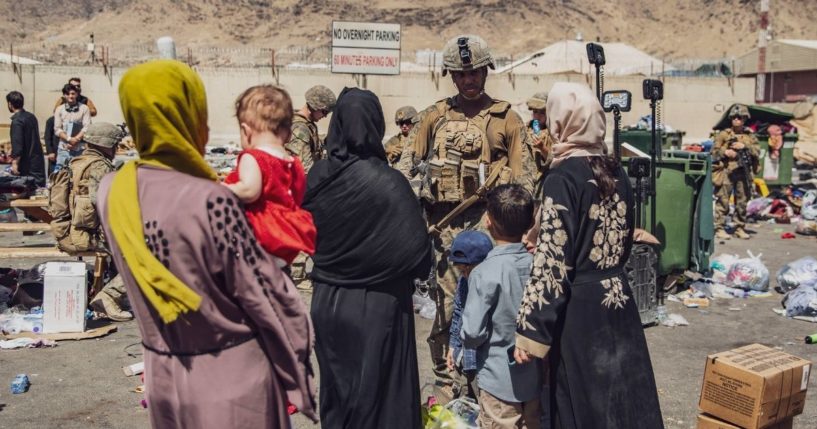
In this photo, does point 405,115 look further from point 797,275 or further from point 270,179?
point 270,179

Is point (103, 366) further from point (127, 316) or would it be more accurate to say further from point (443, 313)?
point (443, 313)

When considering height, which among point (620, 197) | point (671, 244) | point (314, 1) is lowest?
point (671, 244)

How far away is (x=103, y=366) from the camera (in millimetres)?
6102

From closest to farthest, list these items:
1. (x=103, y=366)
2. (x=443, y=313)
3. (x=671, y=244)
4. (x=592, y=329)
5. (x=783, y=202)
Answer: (x=592, y=329)
(x=443, y=313)
(x=103, y=366)
(x=671, y=244)
(x=783, y=202)

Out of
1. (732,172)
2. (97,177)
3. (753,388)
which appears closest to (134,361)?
(97,177)

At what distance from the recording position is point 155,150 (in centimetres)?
242

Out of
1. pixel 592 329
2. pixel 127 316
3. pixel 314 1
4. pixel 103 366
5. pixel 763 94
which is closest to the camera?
pixel 592 329

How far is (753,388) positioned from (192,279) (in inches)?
114

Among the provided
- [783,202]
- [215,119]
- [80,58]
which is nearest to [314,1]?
[80,58]

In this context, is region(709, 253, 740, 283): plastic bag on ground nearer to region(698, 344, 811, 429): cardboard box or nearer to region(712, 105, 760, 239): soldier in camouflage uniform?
region(712, 105, 760, 239): soldier in camouflage uniform

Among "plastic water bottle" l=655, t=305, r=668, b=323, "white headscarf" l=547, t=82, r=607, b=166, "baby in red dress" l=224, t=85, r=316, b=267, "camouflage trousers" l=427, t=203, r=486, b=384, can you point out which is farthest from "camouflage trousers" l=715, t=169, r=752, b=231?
"baby in red dress" l=224, t=85, r=316, b=267

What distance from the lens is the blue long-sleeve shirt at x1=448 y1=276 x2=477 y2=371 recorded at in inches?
147

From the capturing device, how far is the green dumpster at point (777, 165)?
15.1 m

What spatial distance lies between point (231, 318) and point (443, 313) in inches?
106
